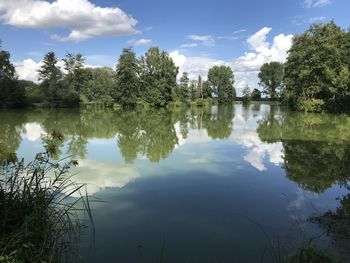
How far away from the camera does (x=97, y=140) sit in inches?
754

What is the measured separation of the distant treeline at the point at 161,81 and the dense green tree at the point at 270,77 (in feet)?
85.4

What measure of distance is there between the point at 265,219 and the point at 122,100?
6215cm

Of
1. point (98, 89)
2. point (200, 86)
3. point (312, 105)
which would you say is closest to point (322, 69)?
point (312, 105)

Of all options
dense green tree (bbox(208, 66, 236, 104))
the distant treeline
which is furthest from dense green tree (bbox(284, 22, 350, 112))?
dense green tree (bbox(208, 66, 236, 104))

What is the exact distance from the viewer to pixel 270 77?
11494 cm

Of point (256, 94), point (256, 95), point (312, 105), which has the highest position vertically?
point (256, 94)

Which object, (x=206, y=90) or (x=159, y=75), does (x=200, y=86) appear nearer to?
(x=206, y=90)

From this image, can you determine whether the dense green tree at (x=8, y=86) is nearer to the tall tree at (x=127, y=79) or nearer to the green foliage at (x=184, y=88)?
the tall tree at (x=127, y=79)

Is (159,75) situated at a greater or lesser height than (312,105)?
greater

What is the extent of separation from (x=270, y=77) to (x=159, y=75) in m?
54.8

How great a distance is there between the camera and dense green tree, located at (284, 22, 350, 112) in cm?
3883

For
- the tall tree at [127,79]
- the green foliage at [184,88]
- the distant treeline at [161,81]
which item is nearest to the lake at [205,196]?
the distant treeline at [161,81]

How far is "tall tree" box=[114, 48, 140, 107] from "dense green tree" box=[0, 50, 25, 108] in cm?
1906

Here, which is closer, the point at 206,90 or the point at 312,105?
the point at 312,105
